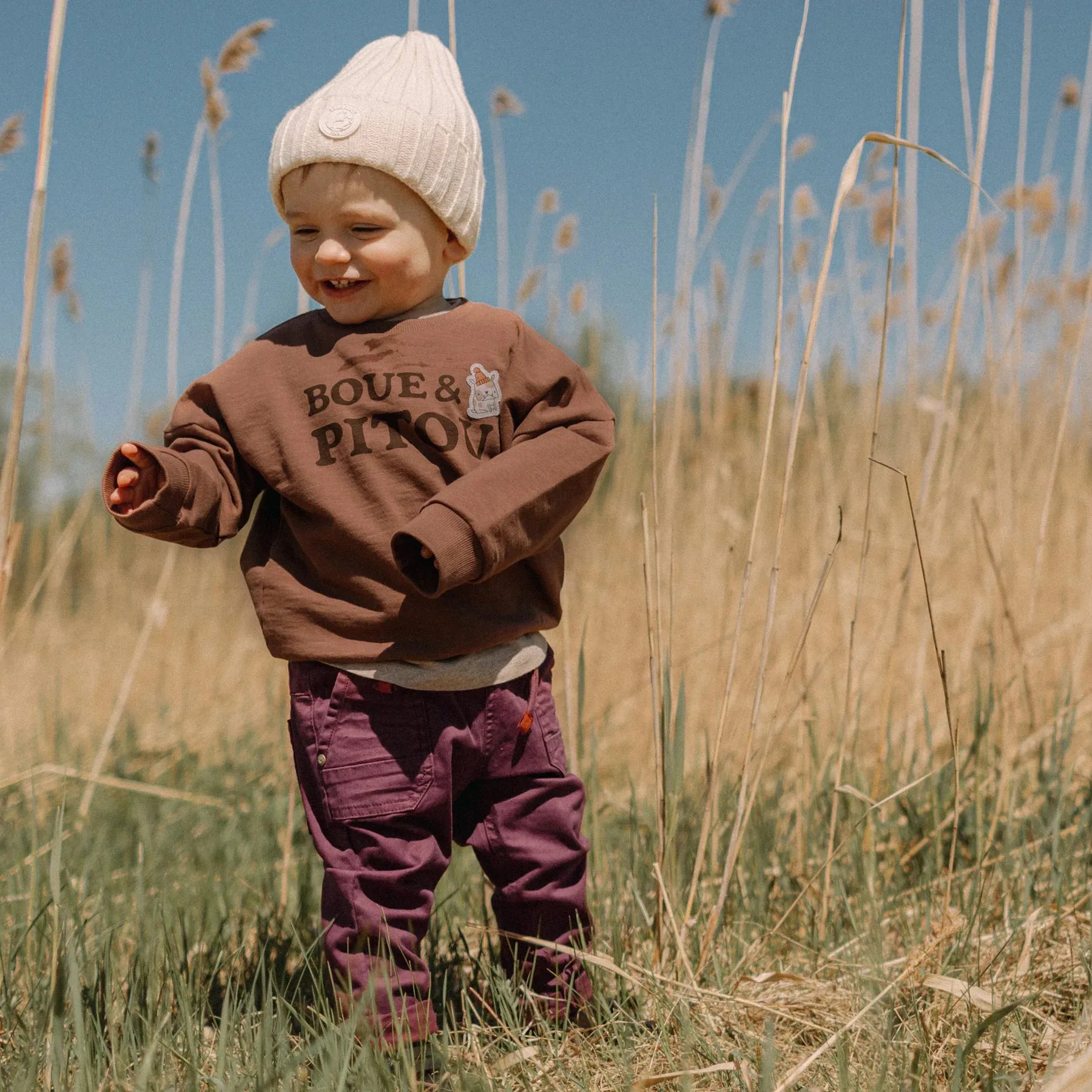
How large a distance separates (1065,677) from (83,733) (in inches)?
99.2

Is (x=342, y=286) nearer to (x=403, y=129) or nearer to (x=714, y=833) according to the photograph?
(x=403, y=129)

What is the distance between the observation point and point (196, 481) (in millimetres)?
1229

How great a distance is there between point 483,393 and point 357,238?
0.23m

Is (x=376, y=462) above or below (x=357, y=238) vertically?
below

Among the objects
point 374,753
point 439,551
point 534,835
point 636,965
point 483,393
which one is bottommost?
point 636,965

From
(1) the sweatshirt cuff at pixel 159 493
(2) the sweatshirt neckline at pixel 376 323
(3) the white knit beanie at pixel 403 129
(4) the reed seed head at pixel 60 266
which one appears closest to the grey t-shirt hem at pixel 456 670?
(1) the sweatshirt cuff at pixel 159 493

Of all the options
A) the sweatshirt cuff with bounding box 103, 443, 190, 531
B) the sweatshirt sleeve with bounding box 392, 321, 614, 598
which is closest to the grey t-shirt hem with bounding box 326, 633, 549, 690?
the sweatshirt sleeve with bounding box 392, 321, 614, 598

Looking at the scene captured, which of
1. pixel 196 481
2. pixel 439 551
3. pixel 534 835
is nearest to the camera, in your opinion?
pixel 439 551

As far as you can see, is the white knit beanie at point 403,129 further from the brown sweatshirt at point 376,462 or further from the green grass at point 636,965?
the green grass at point 636,965

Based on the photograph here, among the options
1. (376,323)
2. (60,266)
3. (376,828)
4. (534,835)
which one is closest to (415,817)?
(376,828)

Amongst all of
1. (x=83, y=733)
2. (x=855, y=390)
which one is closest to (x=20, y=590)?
(x=83, y=733)

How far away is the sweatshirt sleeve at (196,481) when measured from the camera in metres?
1.19

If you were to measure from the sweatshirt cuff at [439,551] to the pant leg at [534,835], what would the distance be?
22cm

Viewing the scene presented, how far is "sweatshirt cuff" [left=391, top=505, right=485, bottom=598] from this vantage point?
3.67ft
